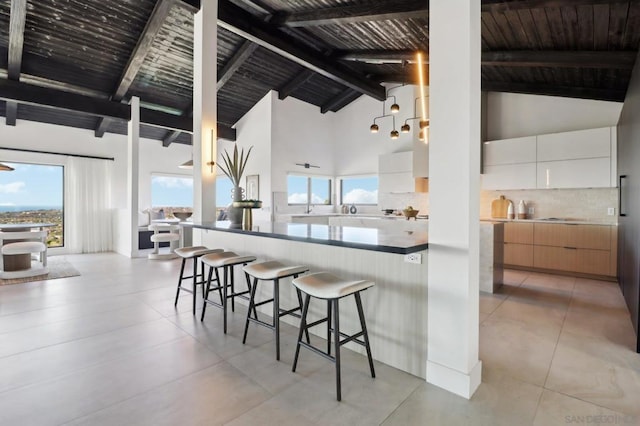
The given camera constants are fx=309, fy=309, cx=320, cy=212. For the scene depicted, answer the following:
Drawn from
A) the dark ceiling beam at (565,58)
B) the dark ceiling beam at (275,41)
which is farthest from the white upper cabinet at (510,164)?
the dark ceiling beam at (275,41)

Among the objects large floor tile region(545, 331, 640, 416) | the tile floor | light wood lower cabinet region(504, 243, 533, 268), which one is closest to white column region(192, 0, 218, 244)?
the tile floor

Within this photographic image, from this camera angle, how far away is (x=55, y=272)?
17.2ft

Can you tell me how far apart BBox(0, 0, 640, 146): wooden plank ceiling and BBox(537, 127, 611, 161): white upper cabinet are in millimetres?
547

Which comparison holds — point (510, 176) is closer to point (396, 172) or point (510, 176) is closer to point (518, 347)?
point (396, 172)

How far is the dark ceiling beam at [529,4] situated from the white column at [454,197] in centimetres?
165

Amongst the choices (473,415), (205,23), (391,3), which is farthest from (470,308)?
(205,23)

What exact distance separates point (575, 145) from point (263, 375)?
18.4 feet

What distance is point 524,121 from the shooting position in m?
5.63

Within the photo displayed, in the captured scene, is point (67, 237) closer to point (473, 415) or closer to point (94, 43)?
point (94, 43)

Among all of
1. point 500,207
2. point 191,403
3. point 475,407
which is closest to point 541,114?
point 500,207

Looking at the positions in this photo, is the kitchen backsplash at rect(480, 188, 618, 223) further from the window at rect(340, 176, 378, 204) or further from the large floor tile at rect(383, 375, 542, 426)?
the large floor tile at rect(383, 375, 542, 426)

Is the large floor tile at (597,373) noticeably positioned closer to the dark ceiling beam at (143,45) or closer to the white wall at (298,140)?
the dark ceiling beam at (143,45)

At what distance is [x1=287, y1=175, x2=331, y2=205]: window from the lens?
816 centimetres

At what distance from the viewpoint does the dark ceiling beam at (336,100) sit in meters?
8.14
